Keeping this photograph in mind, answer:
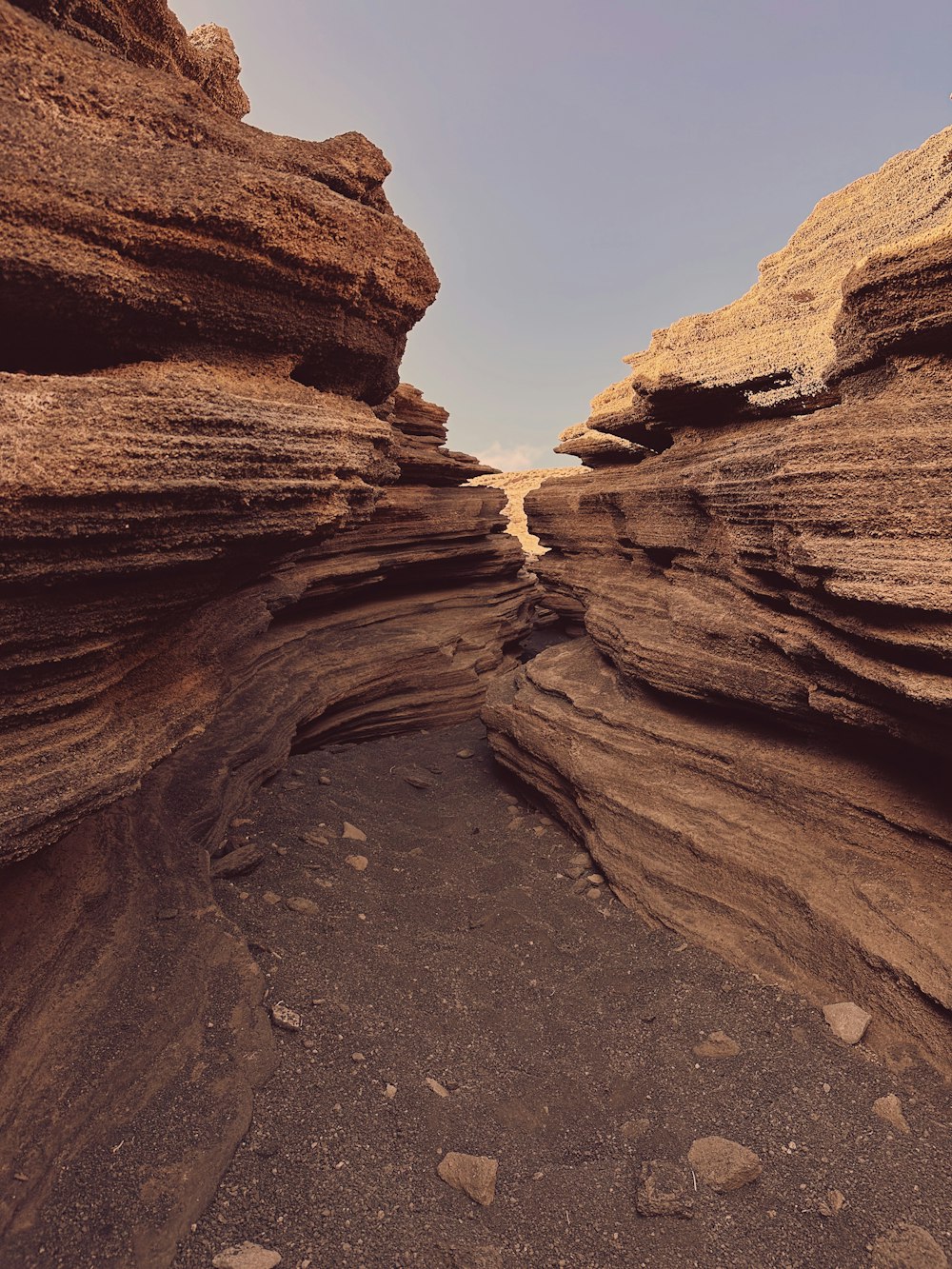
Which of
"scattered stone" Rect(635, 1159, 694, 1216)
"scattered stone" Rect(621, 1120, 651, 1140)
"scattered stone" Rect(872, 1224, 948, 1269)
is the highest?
"scattered stone" Rect(872, 1224, 948, 1269)

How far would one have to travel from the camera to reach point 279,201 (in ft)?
13.3

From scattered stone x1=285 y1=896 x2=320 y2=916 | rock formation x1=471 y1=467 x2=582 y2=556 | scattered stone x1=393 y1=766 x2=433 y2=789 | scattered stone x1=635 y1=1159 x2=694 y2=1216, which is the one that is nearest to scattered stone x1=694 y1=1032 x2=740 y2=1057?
scattered stone x1=635 y1=1159 x2=694 y2=1216

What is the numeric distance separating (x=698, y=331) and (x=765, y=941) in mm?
6919

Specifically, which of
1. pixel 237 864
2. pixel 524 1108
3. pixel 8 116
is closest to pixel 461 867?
pixel 237 864

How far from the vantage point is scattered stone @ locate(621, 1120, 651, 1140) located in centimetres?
362

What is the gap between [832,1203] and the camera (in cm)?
319

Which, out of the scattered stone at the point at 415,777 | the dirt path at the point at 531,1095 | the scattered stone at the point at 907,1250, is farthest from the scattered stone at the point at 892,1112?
the scattered stone at the point at 415,777

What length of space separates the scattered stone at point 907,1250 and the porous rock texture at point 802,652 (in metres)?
1.03

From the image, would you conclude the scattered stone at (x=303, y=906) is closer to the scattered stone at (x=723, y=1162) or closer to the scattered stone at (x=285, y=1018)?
the scattered stone at (x=285, y=1018)

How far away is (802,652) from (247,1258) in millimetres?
4669

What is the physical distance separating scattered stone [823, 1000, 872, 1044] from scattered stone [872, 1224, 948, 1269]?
104 cm

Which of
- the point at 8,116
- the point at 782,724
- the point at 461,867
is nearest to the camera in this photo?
the point at 8,116

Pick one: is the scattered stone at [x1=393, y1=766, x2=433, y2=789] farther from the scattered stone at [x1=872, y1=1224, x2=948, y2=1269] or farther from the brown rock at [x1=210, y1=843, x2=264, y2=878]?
the scattered stone at [x1=872, y1=1224, x2=948, y2=1269]

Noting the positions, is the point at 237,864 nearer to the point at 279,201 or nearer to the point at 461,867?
the point at 461,867
